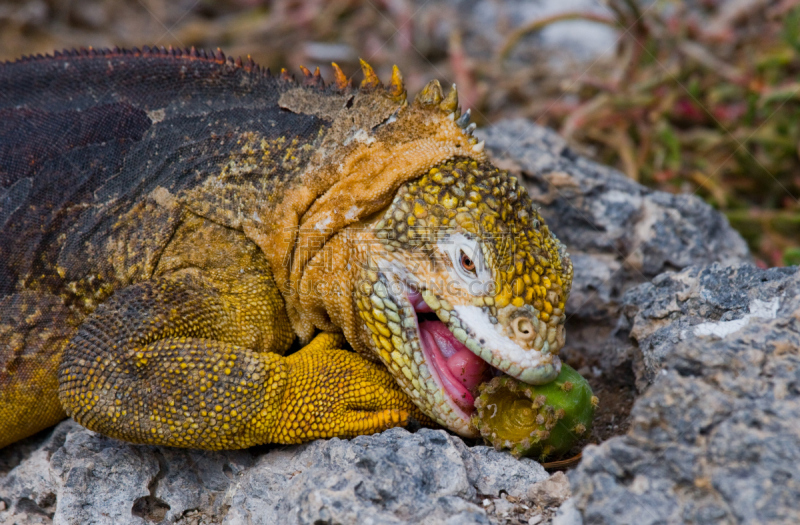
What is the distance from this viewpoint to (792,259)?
5672 millimetres

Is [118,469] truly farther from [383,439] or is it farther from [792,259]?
[792,259]

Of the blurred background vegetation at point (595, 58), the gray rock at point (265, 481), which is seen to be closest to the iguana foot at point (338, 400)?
the gray rock at point (265, 481)

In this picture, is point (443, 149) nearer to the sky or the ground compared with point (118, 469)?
nearer to the sky

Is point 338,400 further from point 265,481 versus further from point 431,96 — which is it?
point 431,96

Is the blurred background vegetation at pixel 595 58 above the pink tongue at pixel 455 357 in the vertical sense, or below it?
above

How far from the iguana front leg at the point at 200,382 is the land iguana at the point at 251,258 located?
0.01 m

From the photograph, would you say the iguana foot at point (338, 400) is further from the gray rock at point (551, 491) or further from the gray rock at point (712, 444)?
the gray rock at point (712, 444)

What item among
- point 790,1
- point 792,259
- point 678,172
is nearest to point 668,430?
point 792,259

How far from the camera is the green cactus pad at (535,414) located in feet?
11.5

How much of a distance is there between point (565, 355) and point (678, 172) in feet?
11.0

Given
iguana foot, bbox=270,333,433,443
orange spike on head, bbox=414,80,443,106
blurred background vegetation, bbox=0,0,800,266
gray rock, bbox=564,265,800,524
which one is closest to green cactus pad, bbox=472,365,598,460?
iguana foot, bbox=270,333,433,443

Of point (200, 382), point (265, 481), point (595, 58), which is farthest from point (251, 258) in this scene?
point (595, 58)

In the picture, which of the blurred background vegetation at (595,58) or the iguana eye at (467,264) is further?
the blurred background vegetation at (595,58)

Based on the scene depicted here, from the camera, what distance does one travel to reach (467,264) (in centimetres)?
362
